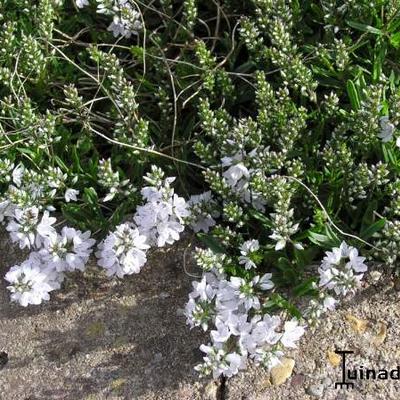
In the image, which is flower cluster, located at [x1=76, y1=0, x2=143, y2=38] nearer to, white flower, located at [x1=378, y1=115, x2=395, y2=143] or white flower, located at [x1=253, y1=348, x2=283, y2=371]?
white flower, located at [x1=378, y1=115, x2=395, y2=143]

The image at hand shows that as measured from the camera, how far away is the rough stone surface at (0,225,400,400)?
3.01m

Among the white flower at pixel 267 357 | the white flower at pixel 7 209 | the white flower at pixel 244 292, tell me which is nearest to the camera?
the white flower at pixel 267 357

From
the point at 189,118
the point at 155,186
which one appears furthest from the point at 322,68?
the point at 155,186

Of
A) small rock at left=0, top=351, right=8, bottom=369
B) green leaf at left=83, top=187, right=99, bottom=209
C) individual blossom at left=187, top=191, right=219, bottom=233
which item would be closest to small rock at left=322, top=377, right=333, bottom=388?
individual blossom at left=187, top=191, right=219, bottom=233

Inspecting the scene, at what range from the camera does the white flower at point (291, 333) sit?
9.56 ft

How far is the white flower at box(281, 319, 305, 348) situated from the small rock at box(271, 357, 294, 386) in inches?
3.6

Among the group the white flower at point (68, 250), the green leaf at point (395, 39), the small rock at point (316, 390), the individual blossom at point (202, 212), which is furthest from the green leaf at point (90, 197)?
the green leaf at point (395, 39)

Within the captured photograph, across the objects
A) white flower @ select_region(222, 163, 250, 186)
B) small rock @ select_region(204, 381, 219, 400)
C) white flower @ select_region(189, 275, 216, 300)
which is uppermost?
white flower @ select_region(222, 163, 250, 186)

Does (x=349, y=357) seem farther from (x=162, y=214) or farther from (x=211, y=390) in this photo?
(x=162, y=214)

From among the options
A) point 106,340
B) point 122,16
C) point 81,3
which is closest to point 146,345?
point 106,340

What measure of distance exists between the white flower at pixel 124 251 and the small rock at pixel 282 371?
65 centimetres

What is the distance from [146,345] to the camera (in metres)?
3.18

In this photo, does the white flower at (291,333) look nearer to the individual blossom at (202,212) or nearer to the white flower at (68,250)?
the individual blossom at (202,212)

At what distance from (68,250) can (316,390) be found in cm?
111
